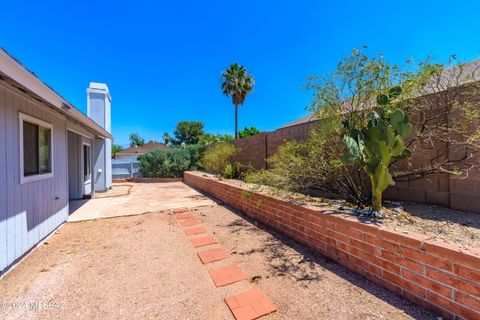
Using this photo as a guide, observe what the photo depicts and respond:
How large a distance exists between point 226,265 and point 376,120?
2.96 metres

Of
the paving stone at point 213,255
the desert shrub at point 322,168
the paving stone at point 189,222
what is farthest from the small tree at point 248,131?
the paving stone at point 213,255

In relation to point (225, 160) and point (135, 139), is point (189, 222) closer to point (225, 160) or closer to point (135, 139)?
point (225, 160)

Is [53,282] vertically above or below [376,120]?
below

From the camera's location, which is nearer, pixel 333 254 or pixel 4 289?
pixel 4 289

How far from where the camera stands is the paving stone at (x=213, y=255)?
324 centimetres

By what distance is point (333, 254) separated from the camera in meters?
3.02

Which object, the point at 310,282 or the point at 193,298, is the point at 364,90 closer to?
the point at 310,282

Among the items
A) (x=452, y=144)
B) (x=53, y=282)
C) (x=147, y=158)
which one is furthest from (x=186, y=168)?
(x=452, y=144)

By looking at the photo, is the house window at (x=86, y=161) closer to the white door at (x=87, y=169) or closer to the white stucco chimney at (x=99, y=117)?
the white door at (x=87, y=169)

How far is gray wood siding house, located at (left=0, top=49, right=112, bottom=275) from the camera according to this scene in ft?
9.80

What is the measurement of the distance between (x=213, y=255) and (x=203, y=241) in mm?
646

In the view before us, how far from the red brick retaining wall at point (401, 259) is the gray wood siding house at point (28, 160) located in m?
4.36

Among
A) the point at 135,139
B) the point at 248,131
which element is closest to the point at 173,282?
the point at 248,131

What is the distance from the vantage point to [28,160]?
12.4ft
